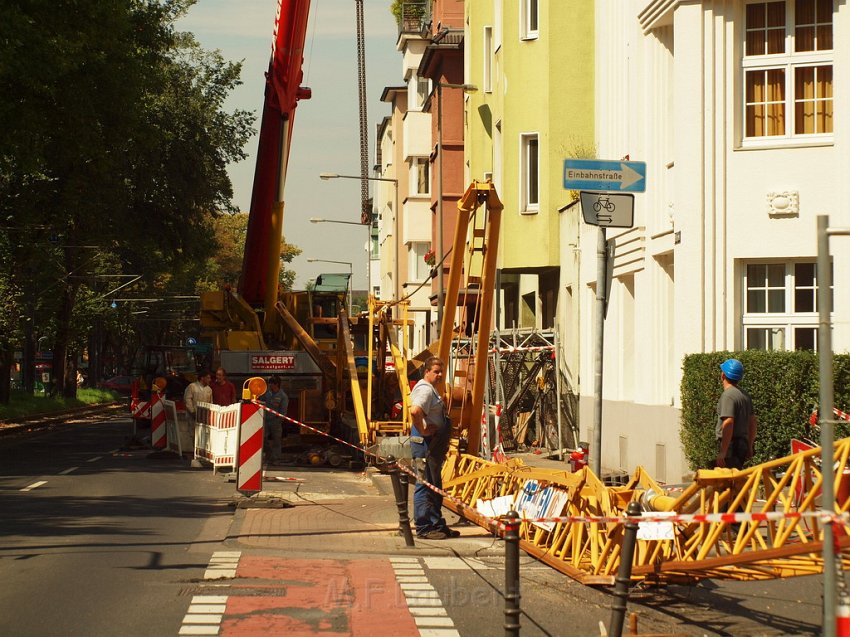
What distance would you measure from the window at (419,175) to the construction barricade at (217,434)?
33564 mm

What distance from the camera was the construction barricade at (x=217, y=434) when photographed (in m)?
20.0

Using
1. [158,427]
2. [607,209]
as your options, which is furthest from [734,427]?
[158,427]

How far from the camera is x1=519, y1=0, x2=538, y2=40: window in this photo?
2680 centimetres

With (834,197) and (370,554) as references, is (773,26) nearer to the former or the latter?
(834,197)

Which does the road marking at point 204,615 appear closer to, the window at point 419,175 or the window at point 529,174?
the window at point 529,174

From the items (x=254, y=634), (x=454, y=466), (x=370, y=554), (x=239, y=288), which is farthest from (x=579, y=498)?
(x=239, y=288)

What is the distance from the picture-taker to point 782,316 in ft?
56.6

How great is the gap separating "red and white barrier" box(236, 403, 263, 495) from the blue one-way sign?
5.71 meters

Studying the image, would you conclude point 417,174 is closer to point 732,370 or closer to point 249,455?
point 249,455

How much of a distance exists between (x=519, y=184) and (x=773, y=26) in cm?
1018

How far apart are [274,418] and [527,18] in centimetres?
963

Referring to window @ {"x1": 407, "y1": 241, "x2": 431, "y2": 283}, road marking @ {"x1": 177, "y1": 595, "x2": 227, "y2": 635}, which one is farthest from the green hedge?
window @ {"x1": 407, "y1": 241, "x2": 431, "y2": 283}

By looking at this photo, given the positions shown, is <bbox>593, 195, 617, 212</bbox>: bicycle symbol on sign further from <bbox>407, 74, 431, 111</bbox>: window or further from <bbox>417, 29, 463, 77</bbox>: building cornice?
<bbox>407, 74, 431, 111</bbox>: window

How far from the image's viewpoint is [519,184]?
89.9 feet
